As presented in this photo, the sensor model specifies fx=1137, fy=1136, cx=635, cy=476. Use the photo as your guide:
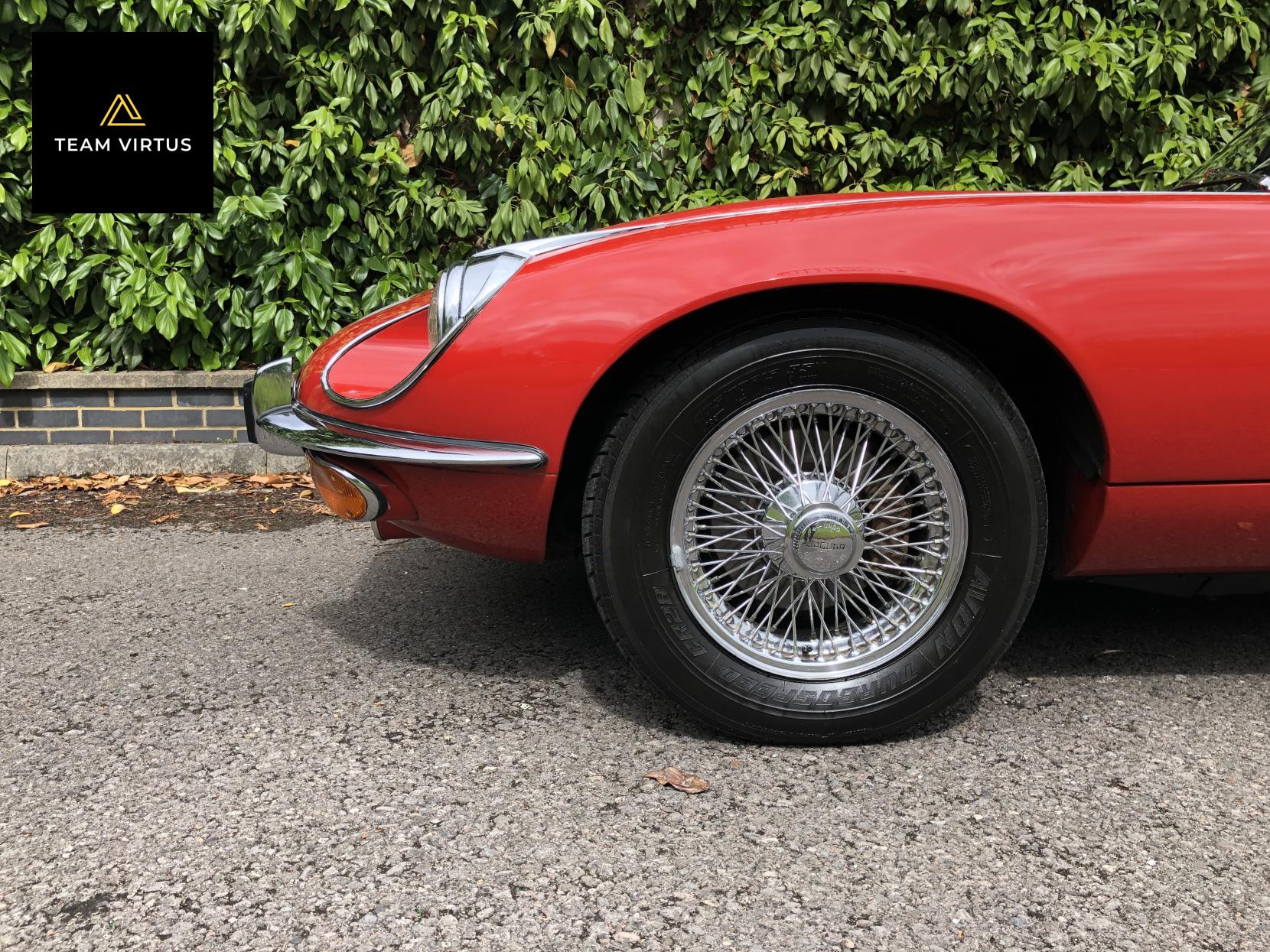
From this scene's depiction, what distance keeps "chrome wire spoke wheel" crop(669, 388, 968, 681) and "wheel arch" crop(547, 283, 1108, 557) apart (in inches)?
7.5

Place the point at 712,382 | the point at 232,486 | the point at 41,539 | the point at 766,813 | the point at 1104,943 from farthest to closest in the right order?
the point at 232,486, the point at 41,539, the point at 712,382, the point at 766,813, the point at 1104,943

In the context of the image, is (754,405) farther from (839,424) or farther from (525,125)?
(525,125)

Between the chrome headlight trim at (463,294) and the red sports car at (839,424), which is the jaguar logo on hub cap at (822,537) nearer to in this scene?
the red sports car at (839,424)

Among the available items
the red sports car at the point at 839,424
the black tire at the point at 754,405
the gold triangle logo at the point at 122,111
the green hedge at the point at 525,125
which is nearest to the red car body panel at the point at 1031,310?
the red sports car at the point at 839,424

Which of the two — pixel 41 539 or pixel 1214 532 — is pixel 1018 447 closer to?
pixel 1214 532

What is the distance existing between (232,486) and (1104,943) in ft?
12.7

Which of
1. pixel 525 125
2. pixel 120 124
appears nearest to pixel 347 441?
pixel 525 125

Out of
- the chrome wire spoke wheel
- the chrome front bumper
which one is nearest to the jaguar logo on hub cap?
the chrome wire spoke wheel

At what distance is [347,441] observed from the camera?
2.29 meters

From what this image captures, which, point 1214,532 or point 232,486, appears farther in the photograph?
point 232,486

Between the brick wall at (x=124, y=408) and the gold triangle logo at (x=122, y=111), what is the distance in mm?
1090

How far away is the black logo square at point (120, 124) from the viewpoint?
4736 millimetres

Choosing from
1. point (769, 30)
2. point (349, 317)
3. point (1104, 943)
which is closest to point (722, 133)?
point (769, 30)

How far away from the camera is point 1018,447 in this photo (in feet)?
7.11
